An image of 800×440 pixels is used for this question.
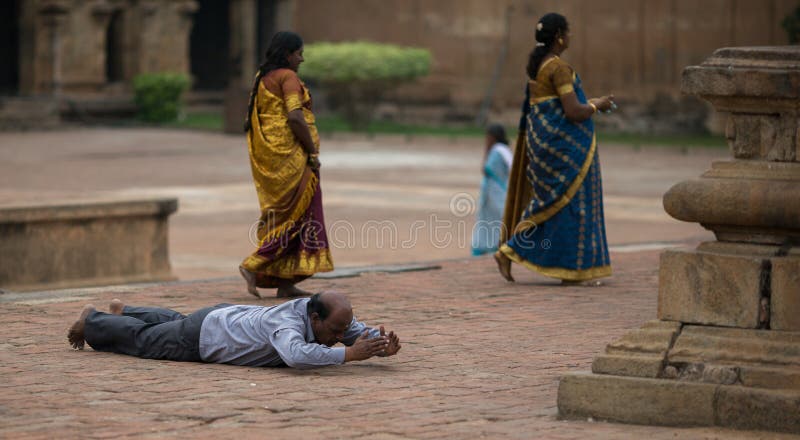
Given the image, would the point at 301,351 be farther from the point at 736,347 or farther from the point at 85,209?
the point at 85,209

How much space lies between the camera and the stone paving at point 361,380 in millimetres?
5453

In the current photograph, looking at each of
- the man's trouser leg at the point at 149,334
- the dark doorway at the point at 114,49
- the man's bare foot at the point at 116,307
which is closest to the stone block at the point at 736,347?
the man's trouser leg at the point at 149,334

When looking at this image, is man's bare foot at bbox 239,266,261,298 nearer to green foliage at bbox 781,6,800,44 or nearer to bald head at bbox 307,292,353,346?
bald head at bbox 307,292,353,346

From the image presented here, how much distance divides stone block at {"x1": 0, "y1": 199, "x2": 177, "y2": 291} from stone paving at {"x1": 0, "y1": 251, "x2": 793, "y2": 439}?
1.71m

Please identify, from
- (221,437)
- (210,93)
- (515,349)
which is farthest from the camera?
(210,93)

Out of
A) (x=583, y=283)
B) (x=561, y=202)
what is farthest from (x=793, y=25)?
(x=561, y=202)

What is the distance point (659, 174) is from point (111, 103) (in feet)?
39.8

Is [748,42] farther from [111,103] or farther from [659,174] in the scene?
[111,103]

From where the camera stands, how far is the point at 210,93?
3375cm

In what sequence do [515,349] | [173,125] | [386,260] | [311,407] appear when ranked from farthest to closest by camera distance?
1. [173,125]
2. [386,260]
3. [515,349]
4. [311,407]

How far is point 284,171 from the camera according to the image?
29.2ft

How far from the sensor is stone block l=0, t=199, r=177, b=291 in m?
10.7

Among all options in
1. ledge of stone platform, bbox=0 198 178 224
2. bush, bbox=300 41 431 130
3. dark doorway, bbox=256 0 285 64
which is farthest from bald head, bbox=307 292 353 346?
dark doorway, bbox=256 0 285 64

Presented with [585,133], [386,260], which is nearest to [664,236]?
[386,260]
